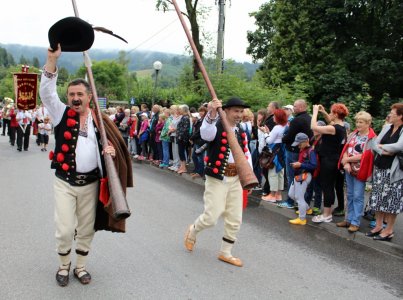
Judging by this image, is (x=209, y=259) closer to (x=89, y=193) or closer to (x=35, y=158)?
(x=89, y=193)

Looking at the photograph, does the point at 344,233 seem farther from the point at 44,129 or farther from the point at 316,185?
the point at 44,129

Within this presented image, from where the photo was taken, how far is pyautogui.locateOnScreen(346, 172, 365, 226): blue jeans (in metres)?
6.77

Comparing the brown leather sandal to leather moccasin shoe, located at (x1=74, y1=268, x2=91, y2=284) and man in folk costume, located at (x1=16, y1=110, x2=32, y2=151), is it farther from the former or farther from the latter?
man in folk costume, located at (x1=16, y1=110, x2=32, y2=151)

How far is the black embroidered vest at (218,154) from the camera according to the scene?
5.19 m

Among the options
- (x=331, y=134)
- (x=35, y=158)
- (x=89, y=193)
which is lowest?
(x=35, y=158)

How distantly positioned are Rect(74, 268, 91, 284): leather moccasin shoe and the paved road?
0.20 feet

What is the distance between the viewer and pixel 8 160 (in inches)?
553

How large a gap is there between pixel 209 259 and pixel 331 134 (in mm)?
3044

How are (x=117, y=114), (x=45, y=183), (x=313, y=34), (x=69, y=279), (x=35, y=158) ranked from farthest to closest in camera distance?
(x=313, y=34), (x=117, y=114), (x=35, y=158), (x=45, y=183), (x=69, y=279)

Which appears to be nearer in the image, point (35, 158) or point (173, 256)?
point (173, 256)

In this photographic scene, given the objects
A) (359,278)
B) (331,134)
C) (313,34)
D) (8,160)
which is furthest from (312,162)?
(313,34)

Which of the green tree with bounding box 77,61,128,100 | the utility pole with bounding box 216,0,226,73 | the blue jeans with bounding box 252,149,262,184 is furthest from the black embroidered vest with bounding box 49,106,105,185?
the green tree with bounding box 77,61,128,100

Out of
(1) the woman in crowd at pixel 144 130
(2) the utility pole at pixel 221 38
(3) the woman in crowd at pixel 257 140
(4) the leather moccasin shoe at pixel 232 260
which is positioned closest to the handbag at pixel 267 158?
(3) the woman in crowd at pixel 257 140

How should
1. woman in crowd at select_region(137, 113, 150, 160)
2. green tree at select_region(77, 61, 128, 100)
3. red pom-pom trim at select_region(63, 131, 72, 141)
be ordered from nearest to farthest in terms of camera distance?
red pom-pom trim at select_region(63, 131, 72, 141), woman in crowd at select_region(137, 113, 150, 160), green tree at select_region(77, 61, 128, 100)
